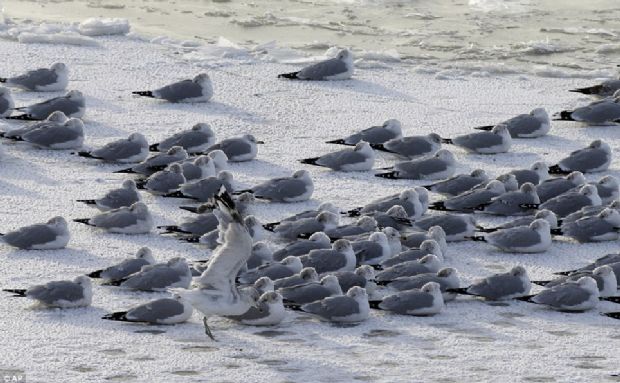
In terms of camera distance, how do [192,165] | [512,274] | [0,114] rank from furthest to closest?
[0,114] → [192,165] → [512,274]

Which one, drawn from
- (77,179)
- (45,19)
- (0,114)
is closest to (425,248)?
(77,179)

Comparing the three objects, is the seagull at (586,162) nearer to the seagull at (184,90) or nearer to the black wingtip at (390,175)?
the black wingtip at (390,175)

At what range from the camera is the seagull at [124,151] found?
1135 centimetres

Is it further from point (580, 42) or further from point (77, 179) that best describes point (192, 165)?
point (580, 42)

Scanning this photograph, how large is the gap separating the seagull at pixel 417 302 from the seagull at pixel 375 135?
11.1ft

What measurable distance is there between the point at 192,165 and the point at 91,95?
2.71 m

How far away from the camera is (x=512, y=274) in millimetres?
8938

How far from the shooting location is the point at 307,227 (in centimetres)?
985

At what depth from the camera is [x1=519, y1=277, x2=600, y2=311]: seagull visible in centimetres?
870

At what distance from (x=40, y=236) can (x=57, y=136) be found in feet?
7.69

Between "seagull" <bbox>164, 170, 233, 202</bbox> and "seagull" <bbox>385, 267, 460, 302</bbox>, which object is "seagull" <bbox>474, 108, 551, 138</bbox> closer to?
"seagull" <bbox>164, 170, 233, 202</bbox>

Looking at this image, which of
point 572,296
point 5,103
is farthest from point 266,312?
point 5,103

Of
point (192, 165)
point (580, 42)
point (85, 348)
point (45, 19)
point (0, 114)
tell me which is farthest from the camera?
point (45, 19)

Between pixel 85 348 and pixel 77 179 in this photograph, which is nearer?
pixel 85 348
